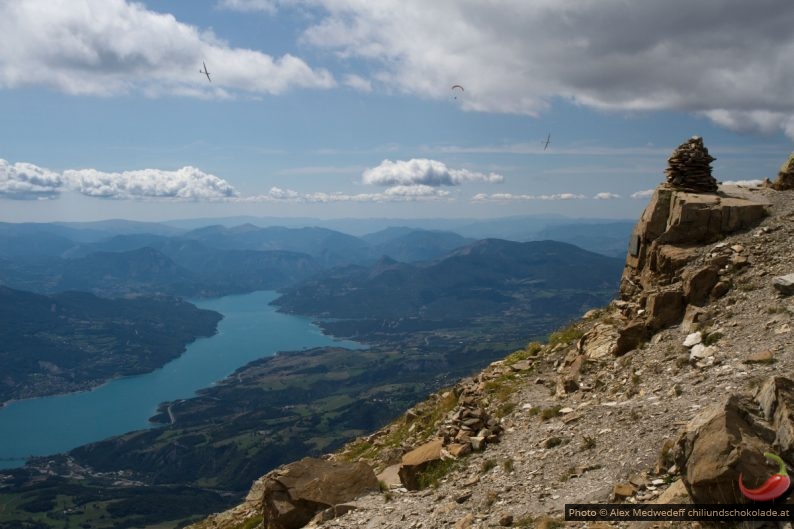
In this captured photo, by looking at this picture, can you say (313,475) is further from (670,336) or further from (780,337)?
(780,337)

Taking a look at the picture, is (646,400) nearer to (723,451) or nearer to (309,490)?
(723,451)

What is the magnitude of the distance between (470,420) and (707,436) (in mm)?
11014

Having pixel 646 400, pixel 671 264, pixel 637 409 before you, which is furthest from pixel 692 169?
pixel 637 409

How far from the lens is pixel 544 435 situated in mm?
19234

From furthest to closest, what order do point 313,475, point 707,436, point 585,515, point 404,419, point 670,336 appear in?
point 404,419 < point 670,336 < point 313,475 < point 585,515 < point 707,436

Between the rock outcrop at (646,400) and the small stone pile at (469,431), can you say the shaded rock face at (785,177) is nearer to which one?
the rock outcrop at (646,400)

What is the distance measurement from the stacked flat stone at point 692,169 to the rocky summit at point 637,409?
2.28 feet

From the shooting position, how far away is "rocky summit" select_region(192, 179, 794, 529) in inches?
487

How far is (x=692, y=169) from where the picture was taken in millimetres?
30266

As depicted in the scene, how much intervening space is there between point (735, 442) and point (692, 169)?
23.6 m

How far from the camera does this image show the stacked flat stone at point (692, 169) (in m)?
30.2

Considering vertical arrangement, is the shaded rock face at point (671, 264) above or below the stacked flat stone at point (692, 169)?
below

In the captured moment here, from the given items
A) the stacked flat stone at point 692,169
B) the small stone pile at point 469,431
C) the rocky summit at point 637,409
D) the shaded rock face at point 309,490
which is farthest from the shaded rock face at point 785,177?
the shaded rock face at point 309,490

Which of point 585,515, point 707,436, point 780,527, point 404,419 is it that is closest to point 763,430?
point 707,436
